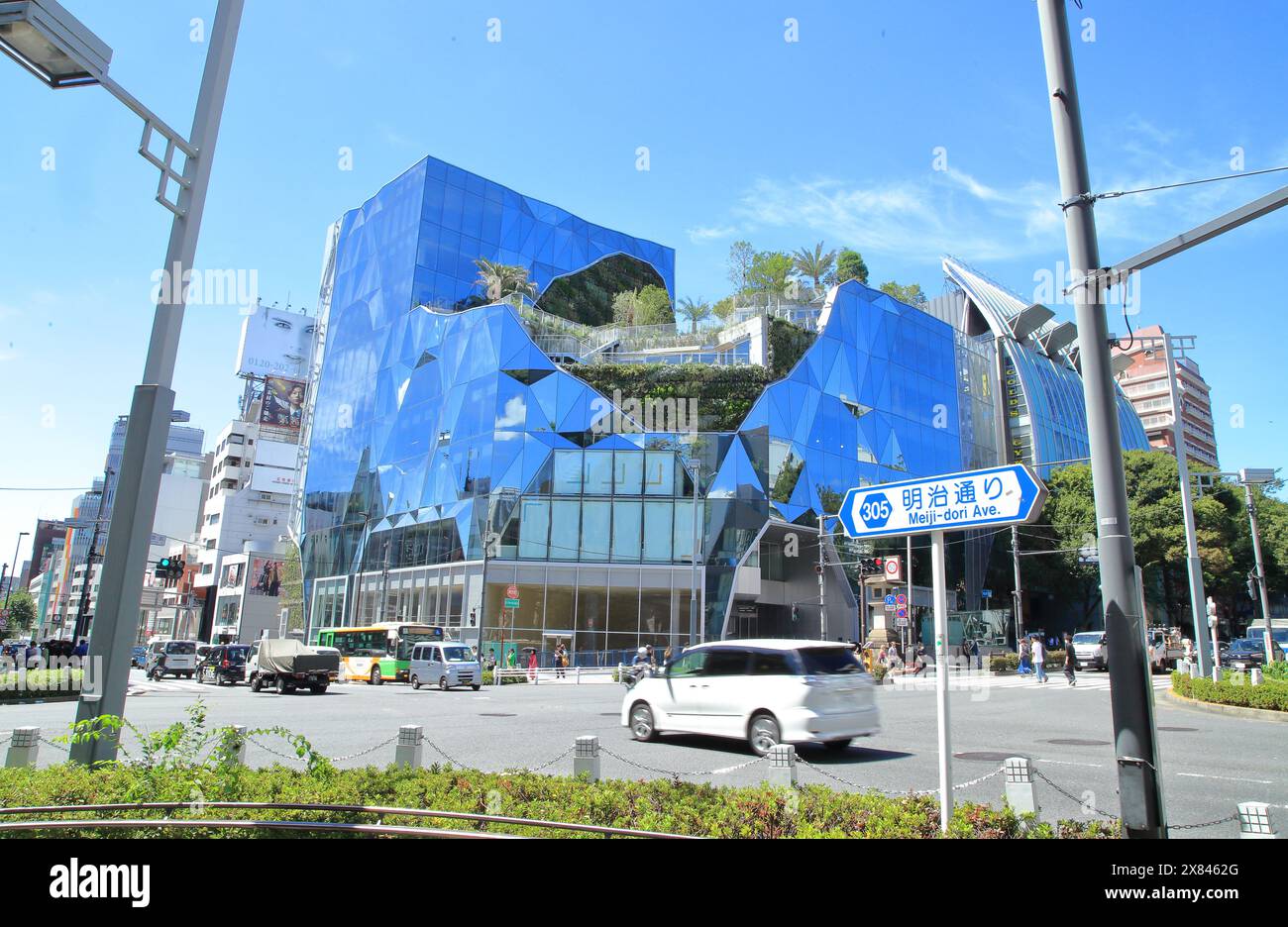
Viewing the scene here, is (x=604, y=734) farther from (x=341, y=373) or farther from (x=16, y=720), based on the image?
(x=341, y=373)

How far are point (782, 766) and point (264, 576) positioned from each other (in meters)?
88.0

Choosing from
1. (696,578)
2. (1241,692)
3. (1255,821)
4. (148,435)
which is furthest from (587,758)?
(696,578)

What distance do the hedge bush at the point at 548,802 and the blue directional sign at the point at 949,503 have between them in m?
2.28

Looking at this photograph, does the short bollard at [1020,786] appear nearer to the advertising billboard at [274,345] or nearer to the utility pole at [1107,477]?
the utility pole at [1107,477]

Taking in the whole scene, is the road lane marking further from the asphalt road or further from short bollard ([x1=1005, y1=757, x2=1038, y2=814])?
short bollard ([x1=1005, y1=757, x2=1038, y2=814])

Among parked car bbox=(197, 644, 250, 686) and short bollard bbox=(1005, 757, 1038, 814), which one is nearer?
short bollard bbox=(1005, 757, 1038, 814)

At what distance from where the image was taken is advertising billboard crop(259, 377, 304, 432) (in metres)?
97.8

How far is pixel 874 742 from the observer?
1480cm

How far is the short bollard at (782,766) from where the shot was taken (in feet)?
25.5

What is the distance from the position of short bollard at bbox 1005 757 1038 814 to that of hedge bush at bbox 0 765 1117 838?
9.9 inches

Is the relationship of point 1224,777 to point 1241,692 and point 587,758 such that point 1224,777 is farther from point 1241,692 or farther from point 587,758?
point 1241,692

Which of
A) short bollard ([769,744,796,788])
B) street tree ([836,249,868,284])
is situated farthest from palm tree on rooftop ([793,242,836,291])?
short bollard ([769,744,796,788])

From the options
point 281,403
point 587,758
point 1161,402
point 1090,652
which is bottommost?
point 587,758

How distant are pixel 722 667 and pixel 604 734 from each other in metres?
3.26
